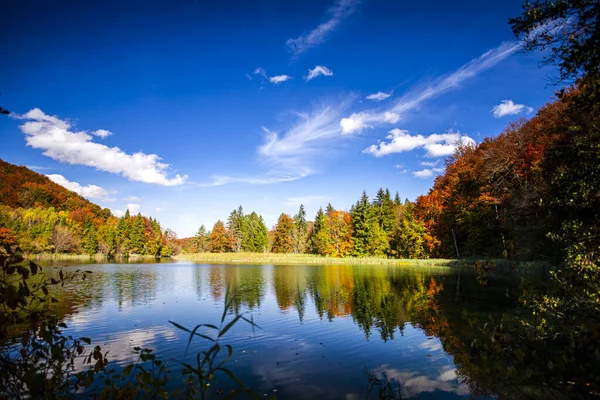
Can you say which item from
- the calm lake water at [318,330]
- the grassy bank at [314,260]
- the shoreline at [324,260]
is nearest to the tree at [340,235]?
the grassy bank at [314,260]

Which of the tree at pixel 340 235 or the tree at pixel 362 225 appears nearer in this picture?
the tree at pixel 362 225

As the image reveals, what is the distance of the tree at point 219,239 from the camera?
10069cm

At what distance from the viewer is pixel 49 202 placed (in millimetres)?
106562

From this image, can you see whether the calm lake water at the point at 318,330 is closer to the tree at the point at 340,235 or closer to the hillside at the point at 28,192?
the tree at the point at 340,235

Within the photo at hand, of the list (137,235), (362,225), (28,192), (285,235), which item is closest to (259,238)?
(285,235)

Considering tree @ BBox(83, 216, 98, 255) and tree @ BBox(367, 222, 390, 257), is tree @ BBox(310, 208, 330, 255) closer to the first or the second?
tree @ BBox(367, 222, 390, 257)

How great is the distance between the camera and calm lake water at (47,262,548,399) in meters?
7.83

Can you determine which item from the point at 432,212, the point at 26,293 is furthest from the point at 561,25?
the point at 432,212

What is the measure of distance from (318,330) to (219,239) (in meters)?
92.1

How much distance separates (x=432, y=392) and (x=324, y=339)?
15.9 ft

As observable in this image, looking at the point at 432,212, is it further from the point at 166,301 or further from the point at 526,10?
the point at 526,10

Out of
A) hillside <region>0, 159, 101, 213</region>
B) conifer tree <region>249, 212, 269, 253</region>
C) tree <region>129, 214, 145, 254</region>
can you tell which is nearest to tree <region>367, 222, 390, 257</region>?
conifer tree <region>249, 212, 269, 253</region>

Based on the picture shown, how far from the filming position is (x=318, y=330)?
12750 millimetres

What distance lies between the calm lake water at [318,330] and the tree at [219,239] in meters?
77.1
